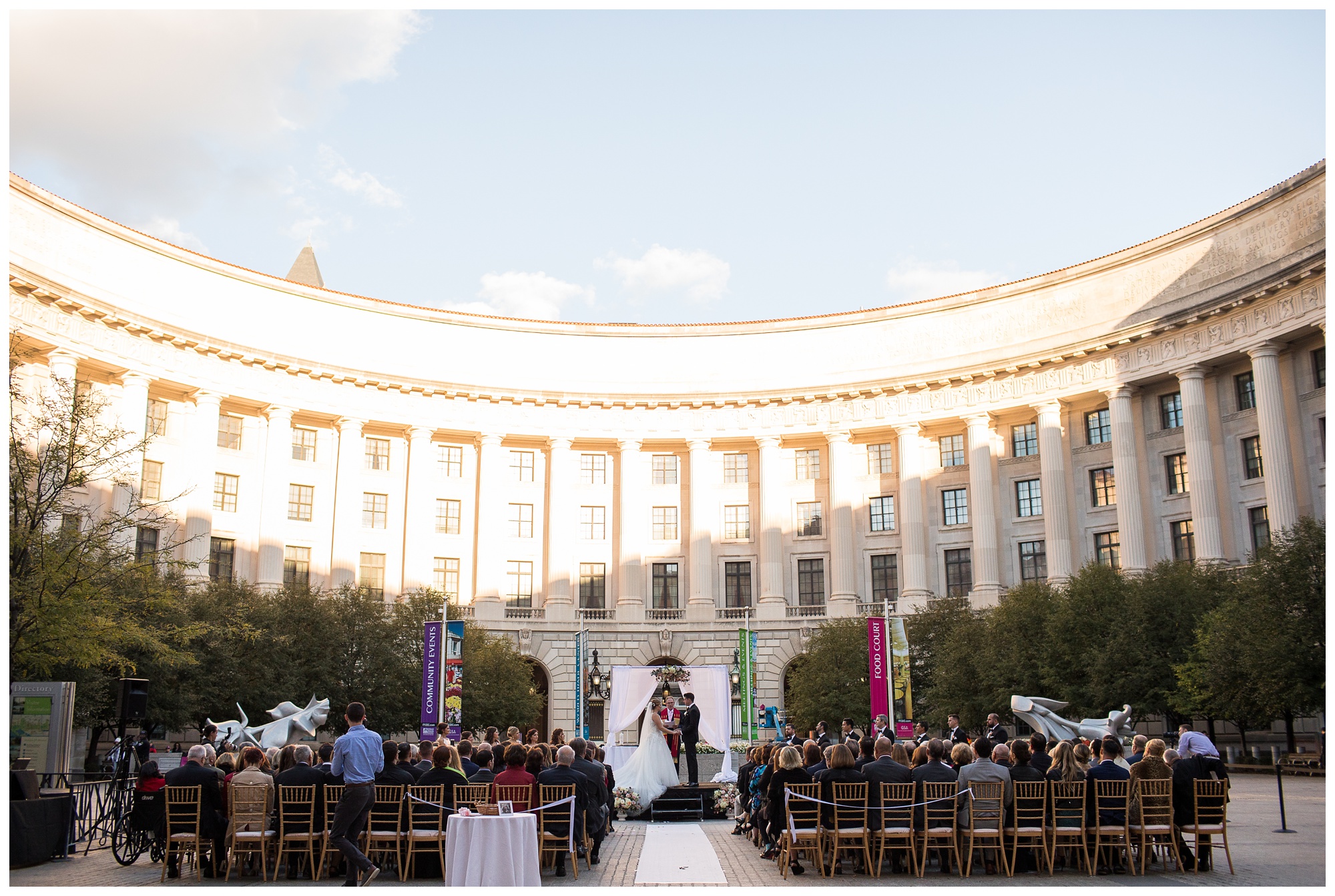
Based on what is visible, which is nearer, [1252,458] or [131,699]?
[131,699]

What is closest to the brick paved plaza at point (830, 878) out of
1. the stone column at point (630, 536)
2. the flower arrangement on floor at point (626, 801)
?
the flower arrangement on floor at point (626, 801)

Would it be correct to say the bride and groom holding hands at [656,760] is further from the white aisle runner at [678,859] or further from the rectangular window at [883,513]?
the rectangular window at [883,513]

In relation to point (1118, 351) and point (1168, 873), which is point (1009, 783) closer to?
point (1168, 873)

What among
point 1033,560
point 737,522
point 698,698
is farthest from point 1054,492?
point 698,698

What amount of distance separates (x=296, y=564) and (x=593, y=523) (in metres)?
14.6

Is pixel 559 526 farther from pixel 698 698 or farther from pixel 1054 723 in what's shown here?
pixel 1054 723

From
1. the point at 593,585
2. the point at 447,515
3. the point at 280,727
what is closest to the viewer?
the point at 280,727

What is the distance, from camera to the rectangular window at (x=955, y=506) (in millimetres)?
53781

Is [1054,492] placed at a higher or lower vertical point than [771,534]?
higher

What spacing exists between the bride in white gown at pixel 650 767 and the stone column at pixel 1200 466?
29876 millimetres

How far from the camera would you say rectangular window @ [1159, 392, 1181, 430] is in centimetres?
4844

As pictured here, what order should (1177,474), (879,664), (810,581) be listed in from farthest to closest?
(810,581), (1177,474), (879,664)

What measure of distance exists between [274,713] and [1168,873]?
67.5 ft

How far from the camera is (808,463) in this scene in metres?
57.4
